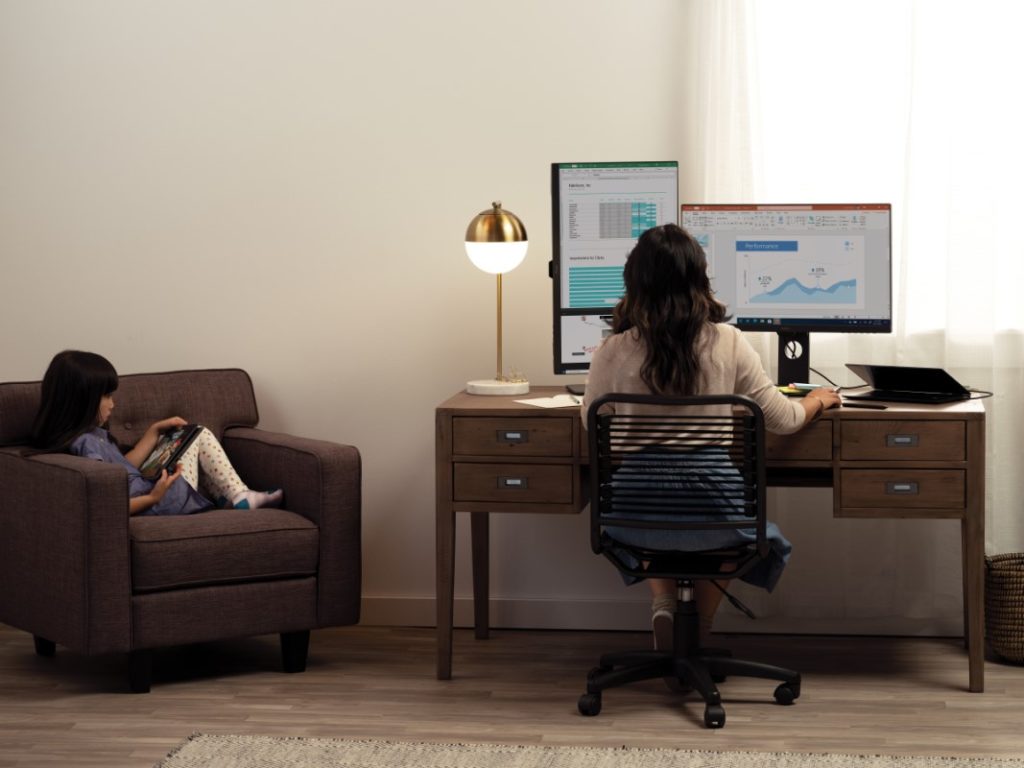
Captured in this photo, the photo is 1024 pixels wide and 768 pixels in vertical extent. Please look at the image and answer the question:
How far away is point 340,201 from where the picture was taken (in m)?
4.05

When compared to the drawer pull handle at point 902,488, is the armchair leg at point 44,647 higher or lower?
lower

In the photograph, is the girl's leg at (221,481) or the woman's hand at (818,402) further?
the girl's leg at (221,481)

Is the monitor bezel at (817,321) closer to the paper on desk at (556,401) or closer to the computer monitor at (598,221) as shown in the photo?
the computer monitor at (598,221)

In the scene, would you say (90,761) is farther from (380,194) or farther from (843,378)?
(843,378)

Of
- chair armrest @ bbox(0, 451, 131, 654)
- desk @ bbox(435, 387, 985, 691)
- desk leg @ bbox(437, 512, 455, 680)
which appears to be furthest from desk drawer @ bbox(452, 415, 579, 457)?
chair armrest @ bbox(0, 451, 131, 654)

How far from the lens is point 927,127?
377 centimetres

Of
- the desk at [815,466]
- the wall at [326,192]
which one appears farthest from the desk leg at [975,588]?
the wall at [326,192]

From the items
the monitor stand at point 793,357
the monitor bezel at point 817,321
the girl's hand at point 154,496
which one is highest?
the monitor bezel at point 817,321

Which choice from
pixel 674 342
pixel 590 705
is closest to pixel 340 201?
pixel 674 342

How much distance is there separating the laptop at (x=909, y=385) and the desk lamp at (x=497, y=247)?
2.90 ft

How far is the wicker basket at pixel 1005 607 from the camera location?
353 cm

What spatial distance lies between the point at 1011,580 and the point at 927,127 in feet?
4.05

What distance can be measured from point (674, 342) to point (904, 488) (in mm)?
704

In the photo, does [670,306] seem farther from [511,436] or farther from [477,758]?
[477,758]
